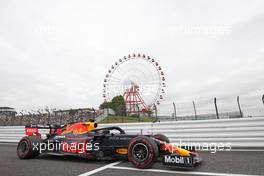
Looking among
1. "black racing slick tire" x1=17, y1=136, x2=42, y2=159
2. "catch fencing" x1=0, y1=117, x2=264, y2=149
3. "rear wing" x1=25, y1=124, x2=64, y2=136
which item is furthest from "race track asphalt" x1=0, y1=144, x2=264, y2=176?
"catch fencing" x1=0, y1=117, x2=264, y2=149

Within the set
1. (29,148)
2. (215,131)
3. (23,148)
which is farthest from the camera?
(215,131)

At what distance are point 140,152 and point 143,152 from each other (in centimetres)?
7

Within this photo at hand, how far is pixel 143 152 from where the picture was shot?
4.72 m

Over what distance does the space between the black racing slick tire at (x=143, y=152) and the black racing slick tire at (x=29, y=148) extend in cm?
310

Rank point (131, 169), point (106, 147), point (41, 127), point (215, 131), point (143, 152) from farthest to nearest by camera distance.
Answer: point (215, 131)
point (41, 127)
point (106, 147)
point (143, 152)
point (131, 169)

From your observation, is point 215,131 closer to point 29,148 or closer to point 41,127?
point 41,127

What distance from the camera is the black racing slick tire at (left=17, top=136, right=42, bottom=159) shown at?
6234 mm

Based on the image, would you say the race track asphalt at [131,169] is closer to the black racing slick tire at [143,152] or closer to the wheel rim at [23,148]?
the black racing slick tire at [143,152]

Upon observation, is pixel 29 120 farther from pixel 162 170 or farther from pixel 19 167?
pixel 162 170

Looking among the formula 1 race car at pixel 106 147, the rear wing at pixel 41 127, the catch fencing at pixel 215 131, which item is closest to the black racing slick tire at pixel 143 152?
the formula 1 race car at pixel 106 147

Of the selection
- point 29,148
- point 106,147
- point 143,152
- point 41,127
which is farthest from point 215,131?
point 29,148

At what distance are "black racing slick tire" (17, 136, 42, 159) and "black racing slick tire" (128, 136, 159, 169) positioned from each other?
3.10 m

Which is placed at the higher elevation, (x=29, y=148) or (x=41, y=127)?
(x=41, y=127)

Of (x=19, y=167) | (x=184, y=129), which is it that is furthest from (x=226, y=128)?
(x=19, y=167)
